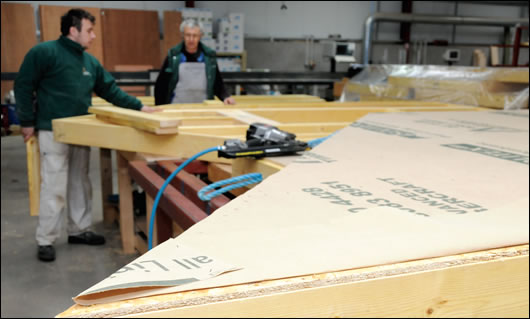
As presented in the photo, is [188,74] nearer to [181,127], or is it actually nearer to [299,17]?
[181,127]

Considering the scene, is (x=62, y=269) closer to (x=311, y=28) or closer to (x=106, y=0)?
(x=106, y=0)

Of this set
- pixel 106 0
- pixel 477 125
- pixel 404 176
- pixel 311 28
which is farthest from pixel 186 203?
pixel 311 28

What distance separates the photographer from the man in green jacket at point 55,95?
11.0 ft

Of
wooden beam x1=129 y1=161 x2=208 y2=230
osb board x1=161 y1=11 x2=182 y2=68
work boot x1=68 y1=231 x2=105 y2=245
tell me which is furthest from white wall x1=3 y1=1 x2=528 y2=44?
wooden beam x1=129 y1=161 x2=208 y2=230

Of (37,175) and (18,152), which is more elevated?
(37,175)

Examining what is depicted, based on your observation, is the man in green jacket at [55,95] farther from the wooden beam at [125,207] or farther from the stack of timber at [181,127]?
the stack of timber at [181,127]

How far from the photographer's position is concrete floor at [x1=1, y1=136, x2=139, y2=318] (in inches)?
118

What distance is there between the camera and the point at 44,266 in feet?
11.5

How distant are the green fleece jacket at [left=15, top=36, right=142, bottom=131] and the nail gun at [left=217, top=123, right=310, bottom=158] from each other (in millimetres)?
1750

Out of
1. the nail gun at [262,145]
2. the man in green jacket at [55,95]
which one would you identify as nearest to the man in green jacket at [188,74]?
the man in green jacket at [55,95]

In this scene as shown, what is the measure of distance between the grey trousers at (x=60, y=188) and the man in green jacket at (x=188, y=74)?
2.94 feet

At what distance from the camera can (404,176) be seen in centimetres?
133

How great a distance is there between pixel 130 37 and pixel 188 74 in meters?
7.49

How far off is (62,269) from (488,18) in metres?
13.3
